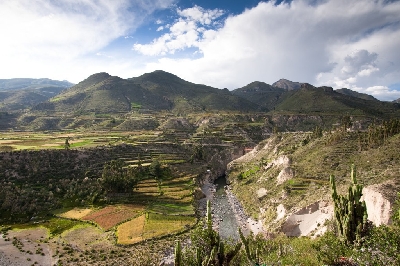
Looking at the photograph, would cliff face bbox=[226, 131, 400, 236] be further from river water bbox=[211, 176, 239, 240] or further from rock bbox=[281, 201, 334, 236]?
river water bbox=[211, 176, 239, 240]

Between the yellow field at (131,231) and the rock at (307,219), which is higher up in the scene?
the rock at (307,219)

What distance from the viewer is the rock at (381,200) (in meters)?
44.8

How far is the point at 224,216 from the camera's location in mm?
76312

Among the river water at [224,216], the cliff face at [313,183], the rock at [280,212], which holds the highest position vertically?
the cliff face at [313,183]

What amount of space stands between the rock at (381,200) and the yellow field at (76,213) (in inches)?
2476

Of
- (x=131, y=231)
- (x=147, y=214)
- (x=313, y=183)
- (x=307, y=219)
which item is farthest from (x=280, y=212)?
(x=131, y=231)

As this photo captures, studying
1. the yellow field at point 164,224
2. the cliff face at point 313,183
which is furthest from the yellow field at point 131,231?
the cliff face at point 313,183

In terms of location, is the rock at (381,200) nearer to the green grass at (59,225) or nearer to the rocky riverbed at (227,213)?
the rocky riverbed at (227,213)

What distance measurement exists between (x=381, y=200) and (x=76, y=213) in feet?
219

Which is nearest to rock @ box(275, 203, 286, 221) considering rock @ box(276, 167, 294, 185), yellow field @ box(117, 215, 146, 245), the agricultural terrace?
rock @ box(276, 167, 294, 185)

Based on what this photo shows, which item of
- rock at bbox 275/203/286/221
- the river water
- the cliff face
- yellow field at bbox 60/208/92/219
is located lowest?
the river water

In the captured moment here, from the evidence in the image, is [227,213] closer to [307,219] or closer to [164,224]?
[164,224]

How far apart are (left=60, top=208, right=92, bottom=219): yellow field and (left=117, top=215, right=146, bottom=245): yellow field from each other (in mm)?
12451

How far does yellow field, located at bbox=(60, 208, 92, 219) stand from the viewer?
7111cm
